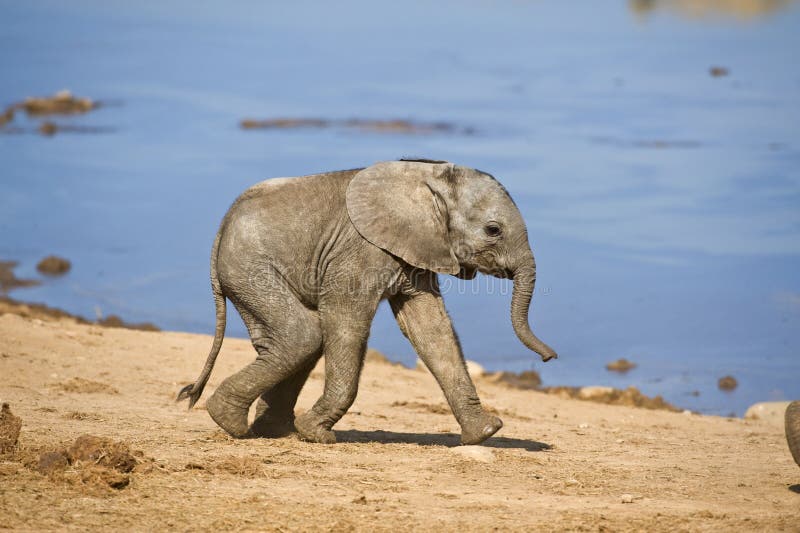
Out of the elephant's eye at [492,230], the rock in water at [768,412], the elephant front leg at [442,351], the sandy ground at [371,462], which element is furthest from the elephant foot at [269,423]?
the rock in water at [768,412]

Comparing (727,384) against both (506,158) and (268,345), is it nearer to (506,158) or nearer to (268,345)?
(268,345)

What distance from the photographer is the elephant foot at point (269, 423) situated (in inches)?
444

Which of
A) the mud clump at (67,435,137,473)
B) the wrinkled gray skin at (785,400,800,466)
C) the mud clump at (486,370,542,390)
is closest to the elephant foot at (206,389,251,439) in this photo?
the mud clump at (67,435,137,473)

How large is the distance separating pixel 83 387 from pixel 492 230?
4.52 metres

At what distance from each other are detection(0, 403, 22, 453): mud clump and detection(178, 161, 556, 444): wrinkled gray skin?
166 centimetres

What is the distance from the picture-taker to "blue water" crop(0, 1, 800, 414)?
18.7 metres

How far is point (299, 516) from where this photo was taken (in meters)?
8.45

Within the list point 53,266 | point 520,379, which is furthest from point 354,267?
point 53,266

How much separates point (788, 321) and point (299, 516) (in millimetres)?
11932

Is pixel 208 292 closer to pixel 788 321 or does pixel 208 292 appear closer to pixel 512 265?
pixel 788 321

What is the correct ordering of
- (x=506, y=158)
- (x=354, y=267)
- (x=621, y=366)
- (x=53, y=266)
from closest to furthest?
1. (x=354, y=267)
2. (x=621, y=366)
3. (x=53, y=266)
4. (x=506, y=158)

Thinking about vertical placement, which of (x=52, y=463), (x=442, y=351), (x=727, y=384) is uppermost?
(x=442, y=351)

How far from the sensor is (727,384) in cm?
1623

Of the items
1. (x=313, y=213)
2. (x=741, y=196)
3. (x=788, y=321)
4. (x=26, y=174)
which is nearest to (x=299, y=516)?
(x=313, y=213)
